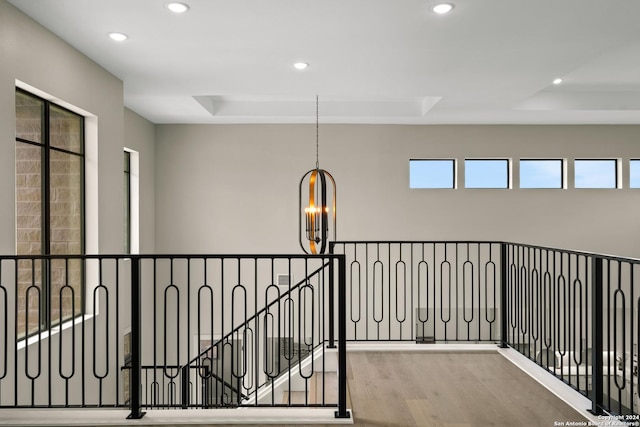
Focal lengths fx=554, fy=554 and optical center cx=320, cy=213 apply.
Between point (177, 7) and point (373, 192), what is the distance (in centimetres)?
533

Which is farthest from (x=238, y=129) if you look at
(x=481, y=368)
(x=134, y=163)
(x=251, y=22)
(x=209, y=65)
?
(x=481, y=368)

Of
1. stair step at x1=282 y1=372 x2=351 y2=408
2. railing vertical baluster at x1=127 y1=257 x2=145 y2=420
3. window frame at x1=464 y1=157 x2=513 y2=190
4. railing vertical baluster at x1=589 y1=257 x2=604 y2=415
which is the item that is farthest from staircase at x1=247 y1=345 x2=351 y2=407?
window frame at x1=464 y1=157 x2=513 y2=190

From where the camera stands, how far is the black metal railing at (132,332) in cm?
345

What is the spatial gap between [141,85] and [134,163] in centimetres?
209

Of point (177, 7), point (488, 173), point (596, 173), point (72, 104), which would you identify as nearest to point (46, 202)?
point (72, 104)

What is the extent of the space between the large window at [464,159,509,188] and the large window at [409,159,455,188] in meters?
0.29

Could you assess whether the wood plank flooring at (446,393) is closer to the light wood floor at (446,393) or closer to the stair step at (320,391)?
the light wood floor at (446,393)

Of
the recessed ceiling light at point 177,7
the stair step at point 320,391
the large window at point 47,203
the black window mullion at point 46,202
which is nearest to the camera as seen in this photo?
the recessed ceiling light at point 177,7

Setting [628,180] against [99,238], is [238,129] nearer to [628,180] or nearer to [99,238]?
[99,238]

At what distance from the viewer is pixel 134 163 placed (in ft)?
25.9

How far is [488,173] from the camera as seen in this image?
28.9 feet

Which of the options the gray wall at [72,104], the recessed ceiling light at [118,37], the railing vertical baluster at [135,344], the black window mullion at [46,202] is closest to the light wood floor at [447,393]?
the railing vertical baluster at [135,344]

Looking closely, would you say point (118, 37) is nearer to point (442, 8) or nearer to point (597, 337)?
point (442, 8)

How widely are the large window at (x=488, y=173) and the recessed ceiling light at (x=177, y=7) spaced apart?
5.99m
